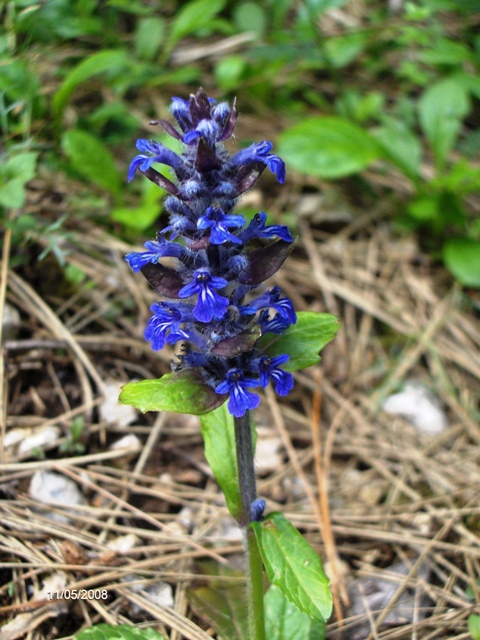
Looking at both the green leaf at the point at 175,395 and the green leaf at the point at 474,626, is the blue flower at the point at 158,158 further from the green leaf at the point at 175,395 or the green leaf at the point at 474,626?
the green leaf at the point at 474,626

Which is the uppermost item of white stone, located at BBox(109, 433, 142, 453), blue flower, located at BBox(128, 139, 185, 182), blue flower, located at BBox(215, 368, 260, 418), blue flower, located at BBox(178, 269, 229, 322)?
blue flower, located at BBox(128, 139, 185, 182)

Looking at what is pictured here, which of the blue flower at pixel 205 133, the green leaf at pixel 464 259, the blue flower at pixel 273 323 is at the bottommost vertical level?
the green leaf at pixel 464 259

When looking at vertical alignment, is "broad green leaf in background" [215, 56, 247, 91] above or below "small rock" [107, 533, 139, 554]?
above

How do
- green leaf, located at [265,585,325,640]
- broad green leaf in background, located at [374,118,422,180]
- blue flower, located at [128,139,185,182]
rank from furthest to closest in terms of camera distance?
1. broad green leaf in background, located at [374,118,422,180]
2. green leaf, located at [265,585,325,640]
3. blue flower, located at [128,139,185,182]

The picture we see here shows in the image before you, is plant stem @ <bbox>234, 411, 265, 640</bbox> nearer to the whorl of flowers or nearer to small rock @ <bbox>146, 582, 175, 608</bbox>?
the whorl of flowers

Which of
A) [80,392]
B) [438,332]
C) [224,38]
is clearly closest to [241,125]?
[224,38]

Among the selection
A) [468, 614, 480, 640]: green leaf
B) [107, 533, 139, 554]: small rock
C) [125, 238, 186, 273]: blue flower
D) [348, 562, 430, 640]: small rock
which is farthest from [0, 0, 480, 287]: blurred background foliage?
[468, 614, 480, 640]: green leaf

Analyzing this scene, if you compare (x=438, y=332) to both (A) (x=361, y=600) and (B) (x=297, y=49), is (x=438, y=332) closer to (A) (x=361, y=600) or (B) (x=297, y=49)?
(A) (x=361, y=600)

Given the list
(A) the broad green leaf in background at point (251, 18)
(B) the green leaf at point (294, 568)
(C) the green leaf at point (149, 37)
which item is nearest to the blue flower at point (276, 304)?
(B) the green leaf at point (294, 568)

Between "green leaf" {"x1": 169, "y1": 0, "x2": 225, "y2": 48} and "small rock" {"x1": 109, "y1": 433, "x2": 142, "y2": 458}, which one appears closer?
"small rock" {"x1": 109, "y1": 433, "x2": 142, "y2": 458}

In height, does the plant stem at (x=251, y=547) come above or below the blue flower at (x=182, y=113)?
below
